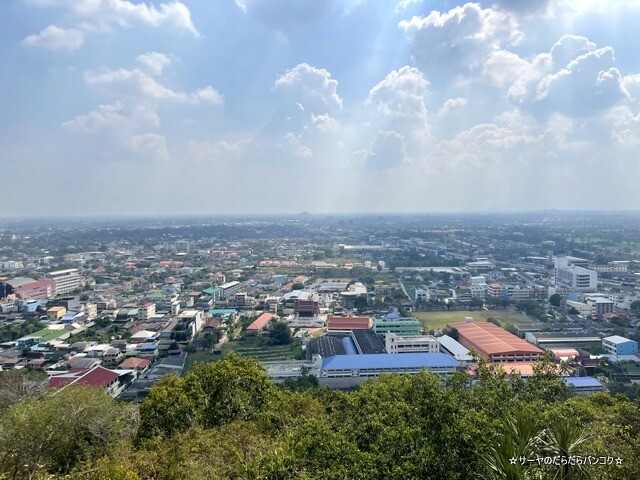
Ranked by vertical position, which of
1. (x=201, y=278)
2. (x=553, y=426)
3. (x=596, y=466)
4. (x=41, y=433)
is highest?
(x=553, y=426)

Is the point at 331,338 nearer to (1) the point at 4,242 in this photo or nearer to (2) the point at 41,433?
(2) the point at 41,433

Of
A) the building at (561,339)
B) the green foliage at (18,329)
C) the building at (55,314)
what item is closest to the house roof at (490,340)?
the building at (561,339)

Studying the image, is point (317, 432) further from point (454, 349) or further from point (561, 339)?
point (561, 339)

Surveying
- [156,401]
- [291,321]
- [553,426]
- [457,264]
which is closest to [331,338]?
[291,321]

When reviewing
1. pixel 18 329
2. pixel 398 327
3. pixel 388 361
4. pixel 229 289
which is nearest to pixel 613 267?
pixel 398 327

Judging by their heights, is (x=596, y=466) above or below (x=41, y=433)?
above

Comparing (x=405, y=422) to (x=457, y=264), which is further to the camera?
(x=457, y=264)

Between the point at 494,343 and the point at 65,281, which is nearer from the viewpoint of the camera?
the point at 494,343
